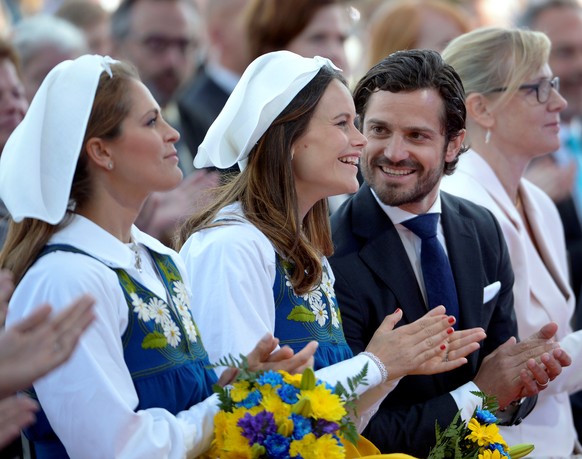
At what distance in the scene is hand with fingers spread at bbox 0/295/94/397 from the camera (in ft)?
9.41

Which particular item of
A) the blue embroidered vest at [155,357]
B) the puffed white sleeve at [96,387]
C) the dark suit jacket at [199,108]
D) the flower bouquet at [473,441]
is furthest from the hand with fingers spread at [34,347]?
the dark suit jacket at [199,108]

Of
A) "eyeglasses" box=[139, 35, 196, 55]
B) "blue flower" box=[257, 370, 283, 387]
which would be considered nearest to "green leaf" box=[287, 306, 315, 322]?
"blue flower" box=[257, 370, 283, 387]

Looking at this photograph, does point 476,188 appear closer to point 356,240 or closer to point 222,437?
point 356,240

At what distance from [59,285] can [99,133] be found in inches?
A: 20.6

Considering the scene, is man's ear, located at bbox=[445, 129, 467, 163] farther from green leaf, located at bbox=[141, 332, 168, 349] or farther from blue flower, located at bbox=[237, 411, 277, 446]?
blue flower, located at bbox=[237, 411, 277, 446]

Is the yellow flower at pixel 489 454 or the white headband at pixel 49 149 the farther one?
the yellow flower at pixel 489 454

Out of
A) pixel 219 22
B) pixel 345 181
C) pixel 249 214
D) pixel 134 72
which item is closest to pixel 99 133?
pixel 134 72

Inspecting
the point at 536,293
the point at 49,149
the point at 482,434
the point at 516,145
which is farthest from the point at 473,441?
the point at 516,145

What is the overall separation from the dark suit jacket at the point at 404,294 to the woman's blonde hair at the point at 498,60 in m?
0.83

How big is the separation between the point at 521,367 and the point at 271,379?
153cm

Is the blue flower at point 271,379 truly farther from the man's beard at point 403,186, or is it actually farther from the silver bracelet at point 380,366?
the man's beard at point 403,186

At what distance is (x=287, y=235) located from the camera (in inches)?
163

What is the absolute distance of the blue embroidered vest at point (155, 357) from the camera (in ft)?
11.7

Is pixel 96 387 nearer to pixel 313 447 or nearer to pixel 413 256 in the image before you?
pixel 313 447
